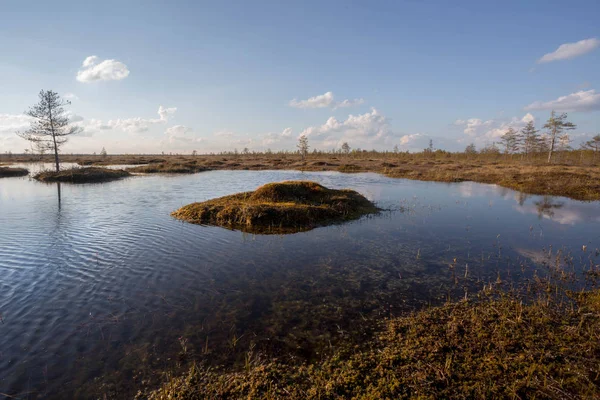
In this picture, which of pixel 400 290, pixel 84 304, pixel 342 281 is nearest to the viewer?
pixel 84 304

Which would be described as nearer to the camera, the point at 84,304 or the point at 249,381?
the point at 249,381

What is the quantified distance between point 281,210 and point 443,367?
12.5 m

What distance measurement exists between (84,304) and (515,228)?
65.6ft

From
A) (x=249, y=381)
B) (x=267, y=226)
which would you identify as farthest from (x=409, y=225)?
(x=249, y=381)

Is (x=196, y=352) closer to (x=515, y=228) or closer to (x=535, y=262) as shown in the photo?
(x=535, y=262)

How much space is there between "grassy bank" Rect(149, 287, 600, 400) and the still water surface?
578 mm

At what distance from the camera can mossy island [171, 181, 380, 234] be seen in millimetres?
16297

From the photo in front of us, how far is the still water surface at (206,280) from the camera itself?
236 inches

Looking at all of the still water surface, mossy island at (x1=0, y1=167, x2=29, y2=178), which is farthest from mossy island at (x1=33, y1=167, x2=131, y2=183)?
the still water surface

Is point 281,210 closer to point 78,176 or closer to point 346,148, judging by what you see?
point 78,176

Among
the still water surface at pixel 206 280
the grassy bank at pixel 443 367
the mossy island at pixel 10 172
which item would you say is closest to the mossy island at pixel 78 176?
the mossy island at pixel 10 172

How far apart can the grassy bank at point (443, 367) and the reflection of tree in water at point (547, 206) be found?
52.8 feet

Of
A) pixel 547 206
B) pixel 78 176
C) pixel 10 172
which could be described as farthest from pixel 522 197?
pixel 10 172

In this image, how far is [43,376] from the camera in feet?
17.5
